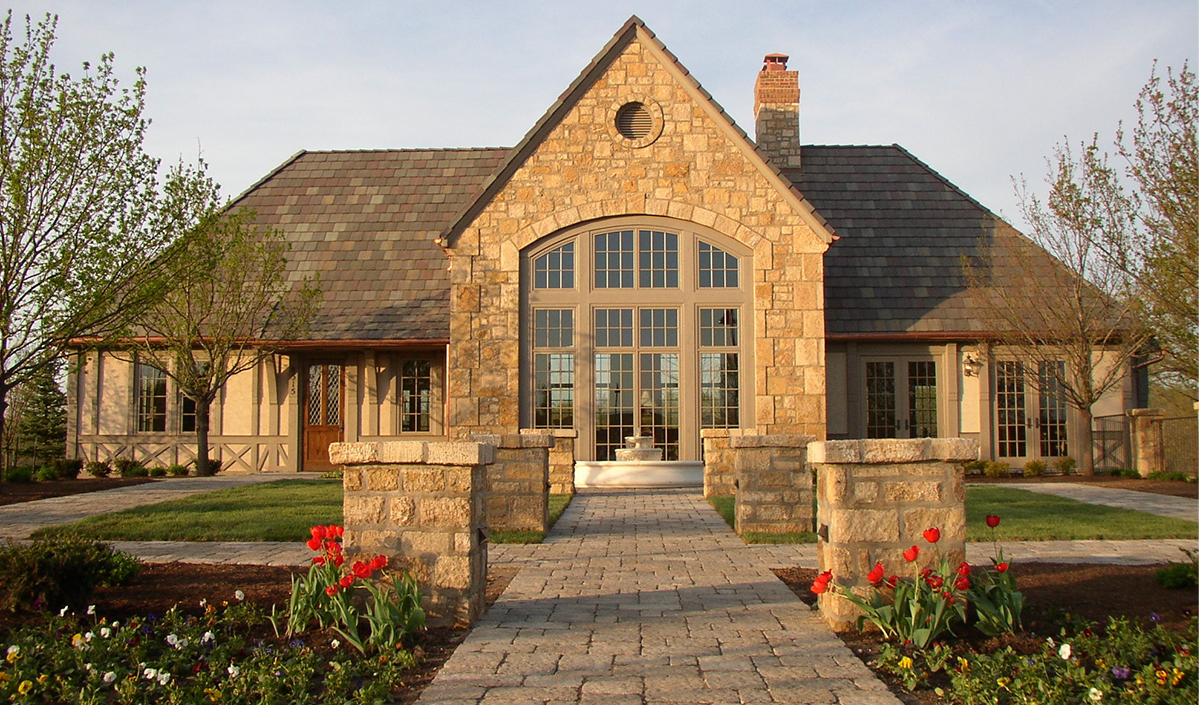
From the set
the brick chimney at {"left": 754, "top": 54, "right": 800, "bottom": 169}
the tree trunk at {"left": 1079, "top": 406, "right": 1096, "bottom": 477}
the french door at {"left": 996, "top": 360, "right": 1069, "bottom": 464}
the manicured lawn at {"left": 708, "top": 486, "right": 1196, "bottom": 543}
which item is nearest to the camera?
the manicured lawn at {"left": 708, "top": 486, "right": 1196, "bottom": 543}

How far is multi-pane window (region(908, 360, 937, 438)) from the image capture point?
1961 centimetres

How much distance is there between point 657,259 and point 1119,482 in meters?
8.88

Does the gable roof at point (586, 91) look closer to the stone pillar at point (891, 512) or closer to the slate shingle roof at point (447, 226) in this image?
the slate shingle roof at point (447, 226)

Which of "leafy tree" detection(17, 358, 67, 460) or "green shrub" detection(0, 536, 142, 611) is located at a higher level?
"leafy tree" detection(17, 358, 67, 460)

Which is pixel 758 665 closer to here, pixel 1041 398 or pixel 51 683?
pixel 51 683

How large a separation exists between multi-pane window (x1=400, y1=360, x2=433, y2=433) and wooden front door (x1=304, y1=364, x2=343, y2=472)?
1352 mm

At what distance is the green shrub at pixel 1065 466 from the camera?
62.7 ft

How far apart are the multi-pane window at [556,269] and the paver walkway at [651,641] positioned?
921 centimetres

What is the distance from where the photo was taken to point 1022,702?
15.3 ft

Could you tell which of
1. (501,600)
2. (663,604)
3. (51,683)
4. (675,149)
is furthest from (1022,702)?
(675,149)

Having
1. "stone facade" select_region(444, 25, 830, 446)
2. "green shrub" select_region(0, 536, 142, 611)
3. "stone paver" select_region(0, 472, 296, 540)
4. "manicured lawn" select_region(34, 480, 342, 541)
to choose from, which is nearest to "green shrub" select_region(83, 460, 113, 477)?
"stone paver" select_region(0, 472, 296, 540)

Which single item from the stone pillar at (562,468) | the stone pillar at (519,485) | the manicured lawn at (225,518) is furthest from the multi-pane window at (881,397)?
the manicured lawn at (225,518)

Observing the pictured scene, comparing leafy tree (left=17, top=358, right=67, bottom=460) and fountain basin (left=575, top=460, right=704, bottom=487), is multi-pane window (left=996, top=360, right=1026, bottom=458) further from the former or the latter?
leafy tree (left=17, top=358, right=67, bottom=460)

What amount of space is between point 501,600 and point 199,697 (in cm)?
271
